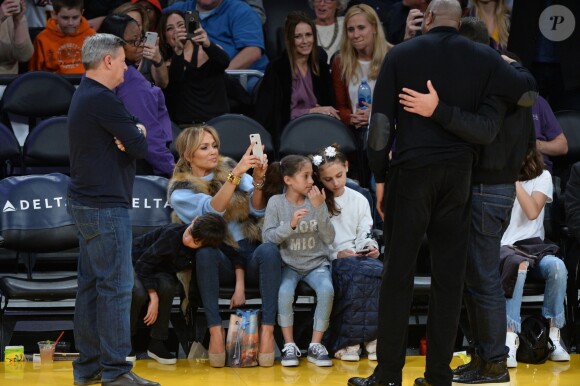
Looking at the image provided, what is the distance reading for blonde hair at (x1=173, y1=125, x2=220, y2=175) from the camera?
719 centimetres

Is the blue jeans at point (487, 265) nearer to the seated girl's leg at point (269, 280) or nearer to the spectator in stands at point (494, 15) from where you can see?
the seated girl's leg at point (269, 280)

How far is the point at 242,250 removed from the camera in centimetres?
721

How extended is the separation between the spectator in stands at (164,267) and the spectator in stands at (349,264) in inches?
32.0

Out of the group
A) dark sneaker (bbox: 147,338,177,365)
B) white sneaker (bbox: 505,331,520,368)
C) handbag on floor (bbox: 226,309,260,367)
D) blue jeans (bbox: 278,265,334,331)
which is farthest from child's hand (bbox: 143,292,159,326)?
white sneaker (bbox: 505,331,520,368)

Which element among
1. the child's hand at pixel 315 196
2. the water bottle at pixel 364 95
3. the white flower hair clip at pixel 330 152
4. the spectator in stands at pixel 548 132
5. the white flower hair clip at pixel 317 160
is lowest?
the child's hand at pixel 315 196

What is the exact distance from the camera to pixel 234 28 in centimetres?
950

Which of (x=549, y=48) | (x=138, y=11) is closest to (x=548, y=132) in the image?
(x=549, y=48)

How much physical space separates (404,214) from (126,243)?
5.08ft

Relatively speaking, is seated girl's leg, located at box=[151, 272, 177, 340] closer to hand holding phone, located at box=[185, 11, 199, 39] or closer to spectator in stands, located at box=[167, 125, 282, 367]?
spectator in stands, located at box=[167, 125, 282, 367]

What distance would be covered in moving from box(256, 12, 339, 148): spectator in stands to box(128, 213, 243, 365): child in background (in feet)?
6.52

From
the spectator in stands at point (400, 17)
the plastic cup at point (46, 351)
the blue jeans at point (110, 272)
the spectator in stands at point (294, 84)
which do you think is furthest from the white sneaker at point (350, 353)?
the spectator in stands at point (400, 17)

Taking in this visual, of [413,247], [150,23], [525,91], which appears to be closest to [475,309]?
[413,247]

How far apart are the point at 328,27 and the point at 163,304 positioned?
376 centimetres

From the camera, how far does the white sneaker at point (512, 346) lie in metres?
6.72
